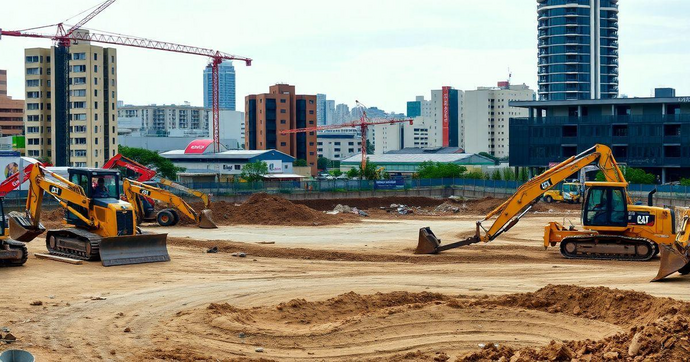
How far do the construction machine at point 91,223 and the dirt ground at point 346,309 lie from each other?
2.38 ft

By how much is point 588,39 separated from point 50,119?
78.9 meters

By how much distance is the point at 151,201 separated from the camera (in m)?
49.6

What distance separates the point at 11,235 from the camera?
107ft

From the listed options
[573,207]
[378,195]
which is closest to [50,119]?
[378,195]

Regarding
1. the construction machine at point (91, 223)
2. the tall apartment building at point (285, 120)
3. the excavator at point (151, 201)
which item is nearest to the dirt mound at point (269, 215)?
the excavator at point (151, 201)

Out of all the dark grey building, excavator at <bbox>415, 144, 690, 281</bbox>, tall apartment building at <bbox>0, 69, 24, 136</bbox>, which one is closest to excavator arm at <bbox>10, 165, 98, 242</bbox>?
excavator at <bbox>415, 144, 690, 281</bbox>

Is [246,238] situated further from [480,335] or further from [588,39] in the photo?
[588,39]

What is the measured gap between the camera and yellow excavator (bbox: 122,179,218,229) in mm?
44312

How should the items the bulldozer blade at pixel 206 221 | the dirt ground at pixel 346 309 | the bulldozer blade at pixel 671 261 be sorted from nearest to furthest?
the dirt ground at pixel 346 309 < the bulldozer blade at pixel 671 261 < the bulldozer blade at pixel 206 221

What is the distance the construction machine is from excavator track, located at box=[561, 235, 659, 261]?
14215 mm

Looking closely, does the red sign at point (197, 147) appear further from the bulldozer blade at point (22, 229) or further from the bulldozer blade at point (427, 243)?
the bulldozer blade at point (427, 243)

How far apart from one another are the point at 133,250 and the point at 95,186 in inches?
112

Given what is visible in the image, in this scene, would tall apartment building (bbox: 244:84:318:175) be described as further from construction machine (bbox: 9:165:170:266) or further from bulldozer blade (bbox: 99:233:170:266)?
bulldozer blade (bbox: 99:233:170:266)

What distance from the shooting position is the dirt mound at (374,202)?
70875 millimetres
